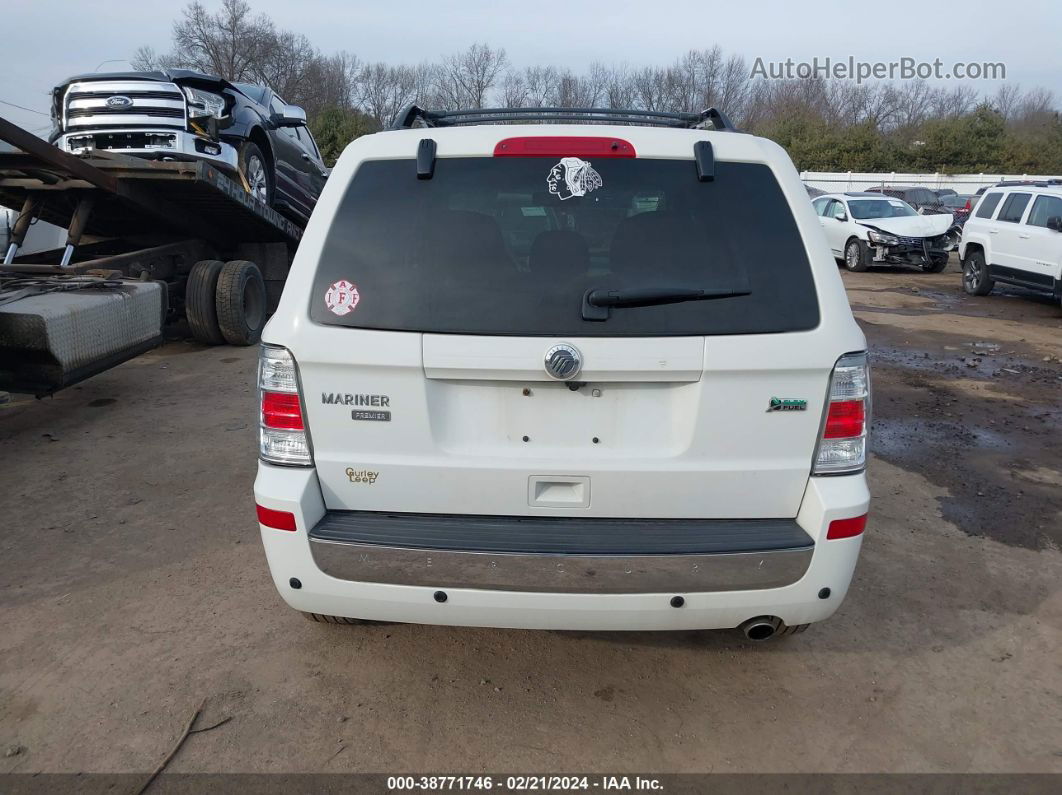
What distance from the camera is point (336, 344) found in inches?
103

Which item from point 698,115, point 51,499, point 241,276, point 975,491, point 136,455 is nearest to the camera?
point 698,115

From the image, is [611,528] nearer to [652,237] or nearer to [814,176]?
[652,237]

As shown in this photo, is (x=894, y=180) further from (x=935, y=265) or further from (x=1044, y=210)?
(x=1044, y=210)

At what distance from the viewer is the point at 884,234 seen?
1761 centimetres

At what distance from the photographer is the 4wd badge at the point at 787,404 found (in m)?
2.60

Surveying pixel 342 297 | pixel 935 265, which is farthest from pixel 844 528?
pixel 935 265

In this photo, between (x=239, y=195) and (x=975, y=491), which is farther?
(x=239, y=195)

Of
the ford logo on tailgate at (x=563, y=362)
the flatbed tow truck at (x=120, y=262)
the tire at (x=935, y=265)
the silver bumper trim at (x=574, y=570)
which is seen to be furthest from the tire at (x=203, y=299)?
the tire at (x=935, y=265)

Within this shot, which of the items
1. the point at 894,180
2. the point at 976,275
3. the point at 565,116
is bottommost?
the point at 894,180

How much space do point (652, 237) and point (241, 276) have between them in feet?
23.1

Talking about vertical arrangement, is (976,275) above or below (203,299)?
below

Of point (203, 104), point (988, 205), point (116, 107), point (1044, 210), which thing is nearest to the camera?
point (116, 107)

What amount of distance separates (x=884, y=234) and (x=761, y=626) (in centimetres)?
1704

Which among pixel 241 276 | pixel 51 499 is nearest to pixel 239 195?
pixel 241 276
